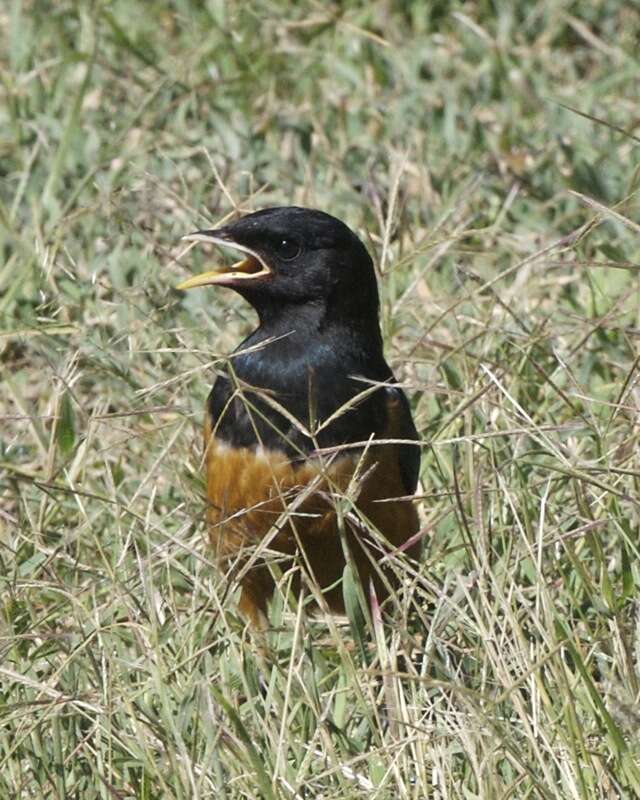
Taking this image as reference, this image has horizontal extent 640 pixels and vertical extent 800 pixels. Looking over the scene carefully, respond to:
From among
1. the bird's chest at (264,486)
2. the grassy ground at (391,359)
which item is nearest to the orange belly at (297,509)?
the bird's chest at (264,486)

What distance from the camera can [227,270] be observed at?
453cm

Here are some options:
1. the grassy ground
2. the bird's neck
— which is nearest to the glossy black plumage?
the bird's neck

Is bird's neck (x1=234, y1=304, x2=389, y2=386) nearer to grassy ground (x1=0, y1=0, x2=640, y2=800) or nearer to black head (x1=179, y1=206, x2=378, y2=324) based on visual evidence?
black head (x1=179, y1=206, x2=378, y2=324)

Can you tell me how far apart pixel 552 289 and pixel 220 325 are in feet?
3.55

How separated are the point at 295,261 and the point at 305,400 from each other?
36cm

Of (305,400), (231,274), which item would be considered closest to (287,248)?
(231,274)

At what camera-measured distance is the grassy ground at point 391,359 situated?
3.35 meters

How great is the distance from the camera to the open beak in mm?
4262

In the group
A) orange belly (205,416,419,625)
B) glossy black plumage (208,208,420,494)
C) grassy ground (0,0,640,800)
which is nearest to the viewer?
grassy ground (0,0,640,800)

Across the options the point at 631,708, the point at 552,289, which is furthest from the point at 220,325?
the point at 631,708

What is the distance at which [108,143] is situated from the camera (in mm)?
6371

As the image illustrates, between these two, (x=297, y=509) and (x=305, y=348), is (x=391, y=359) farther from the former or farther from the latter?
(x=297, y=509)

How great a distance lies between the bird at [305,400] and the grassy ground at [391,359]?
13cm

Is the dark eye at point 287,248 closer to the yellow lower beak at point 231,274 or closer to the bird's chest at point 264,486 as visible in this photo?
the yellow lower beak at point 231,274
